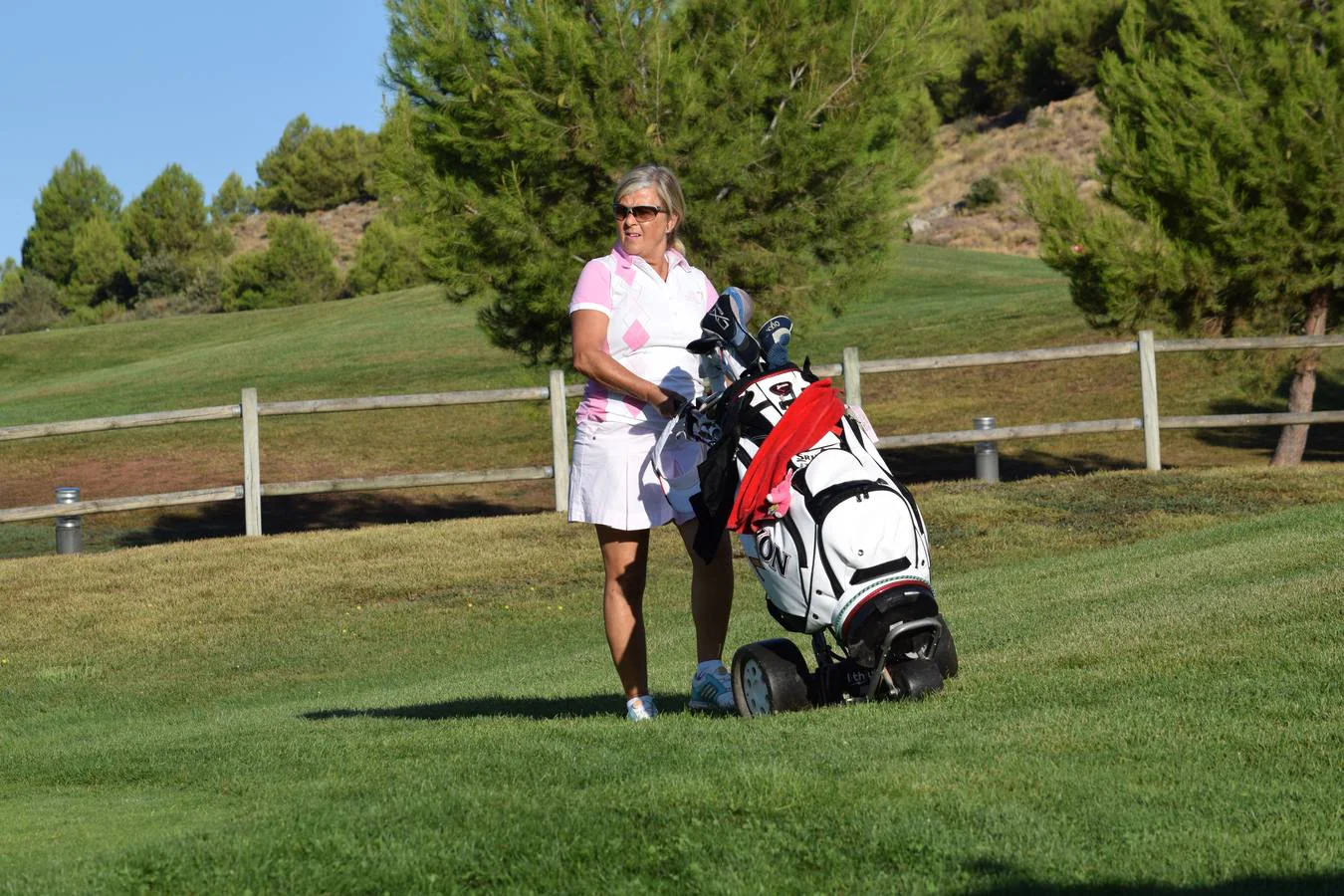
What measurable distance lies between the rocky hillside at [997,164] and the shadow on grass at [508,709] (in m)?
54.2

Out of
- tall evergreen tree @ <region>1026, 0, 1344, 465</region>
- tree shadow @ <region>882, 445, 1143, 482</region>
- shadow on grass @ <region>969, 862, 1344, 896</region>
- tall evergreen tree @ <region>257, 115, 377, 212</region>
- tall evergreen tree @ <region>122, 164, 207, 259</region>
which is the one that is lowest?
shadow on grass @ <region>969, 862, 1344, 896</region>

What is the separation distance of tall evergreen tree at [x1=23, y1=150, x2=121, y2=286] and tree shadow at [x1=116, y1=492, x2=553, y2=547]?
61.0m

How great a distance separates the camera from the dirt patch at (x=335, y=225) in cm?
8894

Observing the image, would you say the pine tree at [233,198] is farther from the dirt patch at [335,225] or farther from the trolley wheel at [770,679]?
the trolley wheel at [770,679]

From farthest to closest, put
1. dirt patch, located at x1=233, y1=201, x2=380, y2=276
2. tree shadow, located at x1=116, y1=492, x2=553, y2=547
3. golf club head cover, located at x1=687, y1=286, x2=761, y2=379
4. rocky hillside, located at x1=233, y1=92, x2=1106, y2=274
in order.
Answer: dirt patch, located at x1=233, y1=201, x2=380, y2=276 → rocky hillside, located at x1=233, y1=92, x2=1106, y2=274 → tree shadow, located at x1=116, y1=492, x2=553, y2=547 → golf club head cover, located at x1=687, y1=286, x2=761, y2=379

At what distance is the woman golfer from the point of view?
565cm

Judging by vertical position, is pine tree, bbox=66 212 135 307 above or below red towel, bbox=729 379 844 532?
above

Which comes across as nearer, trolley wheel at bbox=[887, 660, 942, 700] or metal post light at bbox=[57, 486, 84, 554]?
trolley wheel at bbox=[887, 660, 942, 700]

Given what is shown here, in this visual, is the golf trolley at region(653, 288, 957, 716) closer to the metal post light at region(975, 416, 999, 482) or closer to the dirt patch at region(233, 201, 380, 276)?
the metal post light at region(975, 416, 999, 482)

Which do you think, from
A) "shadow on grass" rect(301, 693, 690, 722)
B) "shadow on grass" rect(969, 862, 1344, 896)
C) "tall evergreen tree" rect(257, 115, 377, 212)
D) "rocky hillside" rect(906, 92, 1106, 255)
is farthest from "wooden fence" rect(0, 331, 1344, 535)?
"tall evergreen tree" rect(257, 115, 377, 212)

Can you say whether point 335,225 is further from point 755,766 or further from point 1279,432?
point 755,766

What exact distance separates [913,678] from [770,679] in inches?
18.3

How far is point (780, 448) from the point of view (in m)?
5.12

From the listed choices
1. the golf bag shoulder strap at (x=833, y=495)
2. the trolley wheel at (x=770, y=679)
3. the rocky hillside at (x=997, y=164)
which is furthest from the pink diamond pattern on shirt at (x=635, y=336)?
the rocky hillside at (x=997, y=164)
